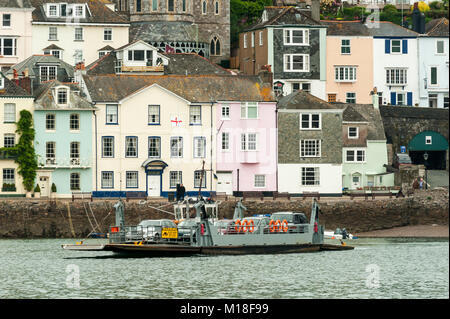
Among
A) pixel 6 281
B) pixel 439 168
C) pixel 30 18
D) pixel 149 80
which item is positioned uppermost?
pixel 30 18

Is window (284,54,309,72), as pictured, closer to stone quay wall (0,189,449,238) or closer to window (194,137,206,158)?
window (194,137,206,158)

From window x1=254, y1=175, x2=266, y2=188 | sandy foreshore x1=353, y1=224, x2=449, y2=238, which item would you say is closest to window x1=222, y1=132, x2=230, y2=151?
window x1=254, y1=175, x2=266, y2=188

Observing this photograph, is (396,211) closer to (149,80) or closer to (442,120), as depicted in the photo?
(442,120)

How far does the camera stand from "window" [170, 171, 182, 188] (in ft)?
226

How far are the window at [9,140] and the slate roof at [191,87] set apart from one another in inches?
238

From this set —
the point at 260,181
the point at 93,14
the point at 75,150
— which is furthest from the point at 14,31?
the point at 260,181

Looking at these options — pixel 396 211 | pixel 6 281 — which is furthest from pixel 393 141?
pixel 6 281

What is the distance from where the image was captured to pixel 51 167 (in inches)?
2623

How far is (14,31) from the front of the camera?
90375mm

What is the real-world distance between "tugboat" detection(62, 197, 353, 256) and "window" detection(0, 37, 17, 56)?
4136 cm

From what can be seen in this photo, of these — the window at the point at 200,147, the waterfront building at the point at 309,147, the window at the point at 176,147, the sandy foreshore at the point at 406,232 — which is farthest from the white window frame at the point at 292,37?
the sandy foreshore at the point at 406,232

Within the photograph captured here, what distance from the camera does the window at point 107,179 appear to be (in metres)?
67.8

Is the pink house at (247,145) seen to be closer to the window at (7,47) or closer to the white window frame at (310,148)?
the white window frame at (310,148)

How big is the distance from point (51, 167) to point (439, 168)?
24559 millimetres
